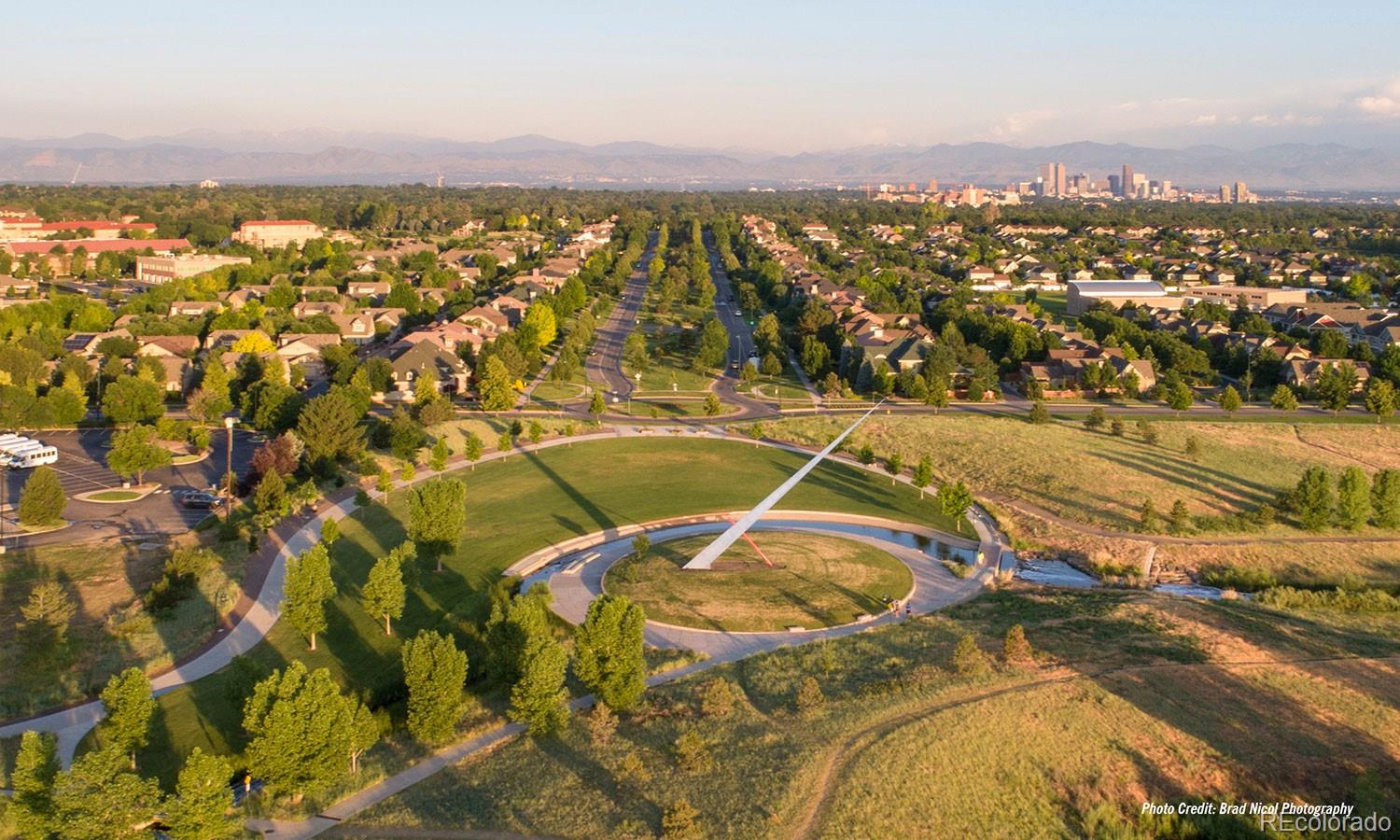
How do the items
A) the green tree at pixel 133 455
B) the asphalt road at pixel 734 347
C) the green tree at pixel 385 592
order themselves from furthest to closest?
the asphalt road at pixel 734 347
the green tree at pixel 133 455
the green tree at pixel 385 592

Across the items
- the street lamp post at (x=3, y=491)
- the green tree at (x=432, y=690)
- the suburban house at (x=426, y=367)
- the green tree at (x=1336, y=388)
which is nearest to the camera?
the green tree at (x=432, y=690)

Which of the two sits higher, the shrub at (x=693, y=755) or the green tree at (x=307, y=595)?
the green tree at (x=307, y=595)

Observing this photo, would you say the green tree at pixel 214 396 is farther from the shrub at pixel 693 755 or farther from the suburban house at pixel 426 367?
the shrub at pixel 693 755

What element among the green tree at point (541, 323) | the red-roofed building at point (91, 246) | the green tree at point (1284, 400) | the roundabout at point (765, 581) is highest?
the red-roofed building at point (91, 246)

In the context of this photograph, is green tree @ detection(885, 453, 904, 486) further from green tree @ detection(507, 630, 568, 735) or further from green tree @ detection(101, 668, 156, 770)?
green tree @ detection(101, 668, 156, 770)

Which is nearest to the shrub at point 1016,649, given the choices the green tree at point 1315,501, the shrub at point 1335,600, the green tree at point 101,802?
the shrub at point 1335,600

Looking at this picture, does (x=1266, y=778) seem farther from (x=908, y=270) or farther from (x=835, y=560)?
(x=908, y=270)
